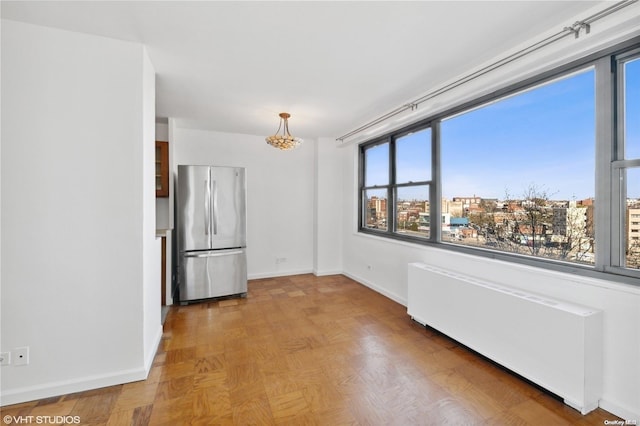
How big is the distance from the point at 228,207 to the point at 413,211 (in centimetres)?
258

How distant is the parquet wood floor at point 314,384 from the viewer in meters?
1.77

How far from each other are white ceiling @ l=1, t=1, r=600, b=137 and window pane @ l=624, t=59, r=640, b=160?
0.51 meters

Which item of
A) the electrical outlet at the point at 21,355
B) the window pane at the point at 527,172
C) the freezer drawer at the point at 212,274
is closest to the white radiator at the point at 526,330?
the window pane at the point at 527,172

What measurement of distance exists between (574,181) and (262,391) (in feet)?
9.12

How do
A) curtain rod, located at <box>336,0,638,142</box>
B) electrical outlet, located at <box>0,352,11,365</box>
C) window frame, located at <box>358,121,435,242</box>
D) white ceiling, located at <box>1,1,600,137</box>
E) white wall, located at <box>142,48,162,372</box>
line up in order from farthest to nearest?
1. window frame, located at <box>358,121,435,242</box>
2. white wall, located at <box>142,48,162,372</box>
3. electrical outlet, located at <box>0,352,11,365</box>
4. white ceiling, located at <box>1,1,600,137</box>
5. curtain rod, located at <box>336,0,638,142</box>

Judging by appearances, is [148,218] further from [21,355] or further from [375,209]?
[375,209]

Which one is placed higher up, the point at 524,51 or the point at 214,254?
the point at 524,51

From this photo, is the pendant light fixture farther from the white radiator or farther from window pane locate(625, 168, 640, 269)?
window pane locate(625, 168, 640, 269)

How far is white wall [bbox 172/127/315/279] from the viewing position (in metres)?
4.84

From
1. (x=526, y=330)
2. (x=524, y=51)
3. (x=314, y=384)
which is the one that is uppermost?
(x=524, y=51)

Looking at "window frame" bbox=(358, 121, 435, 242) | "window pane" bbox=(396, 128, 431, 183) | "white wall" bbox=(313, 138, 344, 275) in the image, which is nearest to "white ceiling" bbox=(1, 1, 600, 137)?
"window pane" bbox=(396, 128, 431, 183)

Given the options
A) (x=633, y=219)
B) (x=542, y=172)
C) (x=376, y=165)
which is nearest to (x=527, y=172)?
(x=542, y=172)

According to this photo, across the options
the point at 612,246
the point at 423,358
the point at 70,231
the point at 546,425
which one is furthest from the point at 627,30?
the point at 70,231

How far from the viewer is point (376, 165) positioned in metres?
4.75
